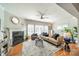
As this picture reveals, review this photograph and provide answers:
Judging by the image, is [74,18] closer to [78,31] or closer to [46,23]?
[78,31]

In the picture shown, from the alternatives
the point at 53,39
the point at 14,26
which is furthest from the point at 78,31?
the point at 14,26

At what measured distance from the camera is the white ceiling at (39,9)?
1635 millimetres

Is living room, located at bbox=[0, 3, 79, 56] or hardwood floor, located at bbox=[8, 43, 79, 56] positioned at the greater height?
living room, located at bbox=[0, 3, 79, 56]

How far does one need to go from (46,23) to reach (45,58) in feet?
1.97

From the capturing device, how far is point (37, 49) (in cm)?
164

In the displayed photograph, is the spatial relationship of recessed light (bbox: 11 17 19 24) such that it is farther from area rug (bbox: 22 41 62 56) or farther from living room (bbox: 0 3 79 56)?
area rug (bbox: 22 41 62 56)

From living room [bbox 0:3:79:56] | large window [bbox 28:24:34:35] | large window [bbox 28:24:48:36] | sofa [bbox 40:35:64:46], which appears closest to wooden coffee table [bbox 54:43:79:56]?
living room [bbox 0:3:79:56]

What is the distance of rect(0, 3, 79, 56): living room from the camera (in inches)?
63.6

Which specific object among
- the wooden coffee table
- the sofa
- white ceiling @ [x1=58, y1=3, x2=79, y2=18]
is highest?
white ceiling @ [x1=58, y1=3, x2=79, y2=18]

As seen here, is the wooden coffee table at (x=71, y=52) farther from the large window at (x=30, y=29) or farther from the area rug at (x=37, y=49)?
the large window at (x=30, y=29)

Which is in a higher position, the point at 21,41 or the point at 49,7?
the point at 49,7

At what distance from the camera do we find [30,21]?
1.68 m

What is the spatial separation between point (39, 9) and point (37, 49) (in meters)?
0.68

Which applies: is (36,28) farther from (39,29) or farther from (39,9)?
(39,9)
